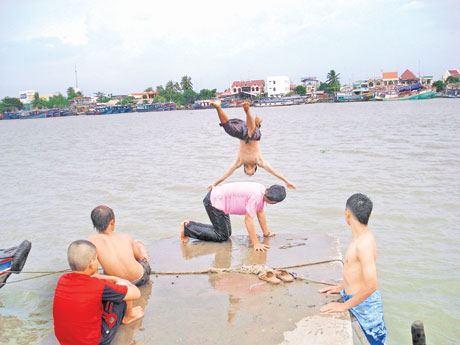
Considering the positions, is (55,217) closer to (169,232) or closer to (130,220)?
(130,220)

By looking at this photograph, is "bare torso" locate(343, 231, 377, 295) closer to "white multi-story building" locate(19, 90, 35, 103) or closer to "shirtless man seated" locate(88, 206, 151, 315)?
"shirtless man seated" locate(88, 206, 151, 315)

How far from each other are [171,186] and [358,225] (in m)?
9.30

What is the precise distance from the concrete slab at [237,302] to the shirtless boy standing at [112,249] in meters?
0.29

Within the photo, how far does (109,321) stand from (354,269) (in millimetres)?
2158

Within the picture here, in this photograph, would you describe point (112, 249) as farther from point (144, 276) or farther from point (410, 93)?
point (410, 93)

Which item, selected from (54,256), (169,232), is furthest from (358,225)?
(54,256)

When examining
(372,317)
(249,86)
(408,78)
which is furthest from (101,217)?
(408,78)

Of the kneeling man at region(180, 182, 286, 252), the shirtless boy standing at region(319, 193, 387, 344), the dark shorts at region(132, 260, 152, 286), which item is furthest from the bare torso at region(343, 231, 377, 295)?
the dark shorts at region(132, 260, 152, 286)

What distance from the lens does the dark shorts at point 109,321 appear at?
3.43 m

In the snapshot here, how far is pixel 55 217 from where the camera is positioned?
31.8 feet

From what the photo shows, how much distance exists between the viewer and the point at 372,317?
3.64 m

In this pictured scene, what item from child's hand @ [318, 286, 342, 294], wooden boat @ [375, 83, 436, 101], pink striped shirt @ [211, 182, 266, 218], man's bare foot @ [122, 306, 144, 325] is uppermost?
wooden boat @ [375, 83, 436, 101]

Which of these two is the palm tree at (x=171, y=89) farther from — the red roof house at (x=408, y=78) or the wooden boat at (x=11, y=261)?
the wooden boat at (x=11, y=261)

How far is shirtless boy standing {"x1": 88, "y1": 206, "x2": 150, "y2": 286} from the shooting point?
13.7 ft
